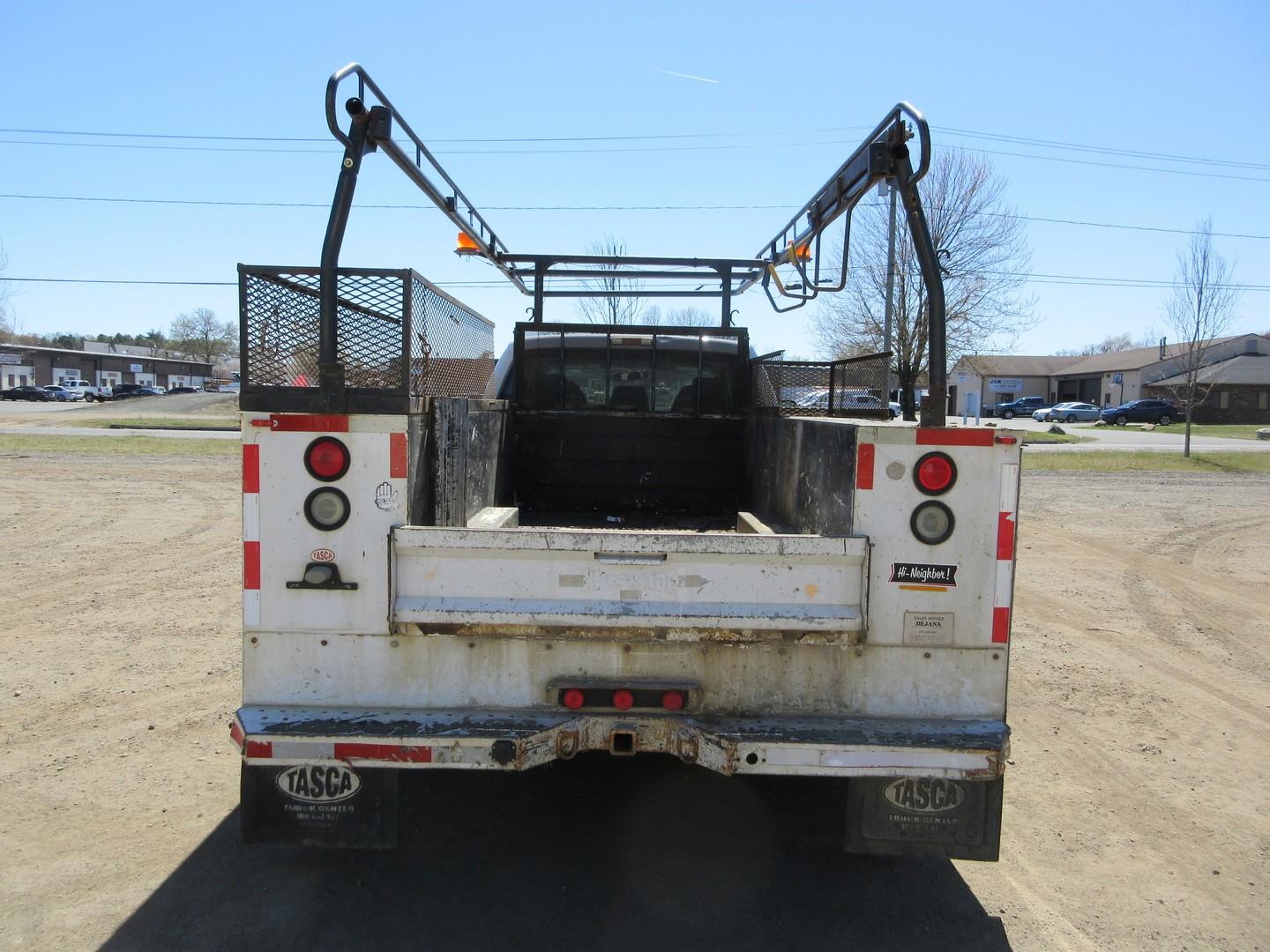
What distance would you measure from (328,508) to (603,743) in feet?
3.83

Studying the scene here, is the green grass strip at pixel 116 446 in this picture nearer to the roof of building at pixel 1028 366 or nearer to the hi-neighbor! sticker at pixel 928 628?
the hi-neighbor! sticker at pixel 928 628

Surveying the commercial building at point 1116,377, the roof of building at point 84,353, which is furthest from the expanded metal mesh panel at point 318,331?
the roof of building at point 84,353

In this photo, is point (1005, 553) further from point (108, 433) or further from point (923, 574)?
point (108, 433)

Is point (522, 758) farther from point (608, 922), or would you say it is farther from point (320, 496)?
point (320, 496)

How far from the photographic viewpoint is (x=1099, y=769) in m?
4.62

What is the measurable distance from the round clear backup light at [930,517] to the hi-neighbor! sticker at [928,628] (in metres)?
0.24

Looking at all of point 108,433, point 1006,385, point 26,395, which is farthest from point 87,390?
point 1006,385

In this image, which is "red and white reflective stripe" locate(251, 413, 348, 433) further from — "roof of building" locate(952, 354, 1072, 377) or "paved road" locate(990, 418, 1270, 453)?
"roof of building" locate(952, 354, 1072, 377)

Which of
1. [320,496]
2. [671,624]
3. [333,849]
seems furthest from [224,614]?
[671,624]

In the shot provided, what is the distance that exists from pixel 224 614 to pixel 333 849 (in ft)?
12.8

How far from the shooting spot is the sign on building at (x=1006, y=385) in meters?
76.7

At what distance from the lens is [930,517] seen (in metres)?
3.08

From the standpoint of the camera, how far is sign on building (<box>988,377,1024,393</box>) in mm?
76688

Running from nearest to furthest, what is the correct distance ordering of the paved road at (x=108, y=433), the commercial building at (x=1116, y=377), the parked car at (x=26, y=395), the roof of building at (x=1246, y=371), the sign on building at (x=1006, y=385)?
the paved road at (x=108, y=433) < the commercial building at (x=1116, y=377) < the roof of building at (x=1246, y=371) < the parked car at (x=26, y=395) < the sign on building at (x=1006, y=385)
